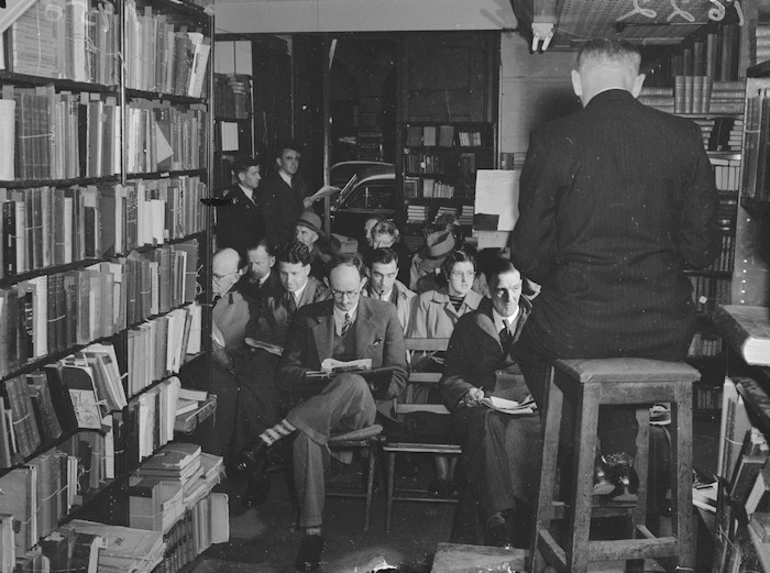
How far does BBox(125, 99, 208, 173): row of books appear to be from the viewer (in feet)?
11.7

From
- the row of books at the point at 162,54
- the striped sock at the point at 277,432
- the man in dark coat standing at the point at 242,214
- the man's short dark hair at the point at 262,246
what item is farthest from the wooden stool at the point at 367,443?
the row of books at the point at 162,54

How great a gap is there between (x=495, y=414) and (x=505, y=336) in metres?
0.46

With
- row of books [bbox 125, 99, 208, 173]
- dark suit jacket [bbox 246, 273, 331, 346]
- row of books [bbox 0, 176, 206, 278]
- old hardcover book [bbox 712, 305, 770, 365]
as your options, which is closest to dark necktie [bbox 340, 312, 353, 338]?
dark suit jacket [bbox 246, 273, 331, 346]

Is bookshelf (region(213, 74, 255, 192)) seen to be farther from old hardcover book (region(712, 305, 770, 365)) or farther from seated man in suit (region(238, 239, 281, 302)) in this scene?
old hardcover book (region(712, 305, 770, 365))

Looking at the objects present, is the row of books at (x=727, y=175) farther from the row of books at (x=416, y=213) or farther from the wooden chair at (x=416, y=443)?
the row of books at (x=416, y=213)

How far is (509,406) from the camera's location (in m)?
Answer: 4.34

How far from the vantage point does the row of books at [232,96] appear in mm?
6863

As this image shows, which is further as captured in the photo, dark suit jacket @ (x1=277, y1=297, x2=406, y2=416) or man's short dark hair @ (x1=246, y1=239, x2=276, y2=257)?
man's short dark hair @ (x1=246, y1=239, x2=276, y2=257)

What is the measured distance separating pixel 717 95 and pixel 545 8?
1.23 metres

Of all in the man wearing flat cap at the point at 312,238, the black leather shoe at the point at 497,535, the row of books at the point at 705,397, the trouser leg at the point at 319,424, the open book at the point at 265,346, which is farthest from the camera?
the row of books at the point at 705,397

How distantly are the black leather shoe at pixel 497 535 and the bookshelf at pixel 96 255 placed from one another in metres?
1.29

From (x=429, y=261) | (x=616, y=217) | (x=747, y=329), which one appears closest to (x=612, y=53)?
(x=616, y=217)

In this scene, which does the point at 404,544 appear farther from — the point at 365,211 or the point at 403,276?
the point at 365,211

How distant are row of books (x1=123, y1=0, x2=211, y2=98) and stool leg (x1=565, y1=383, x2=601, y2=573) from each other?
83.4 inches
